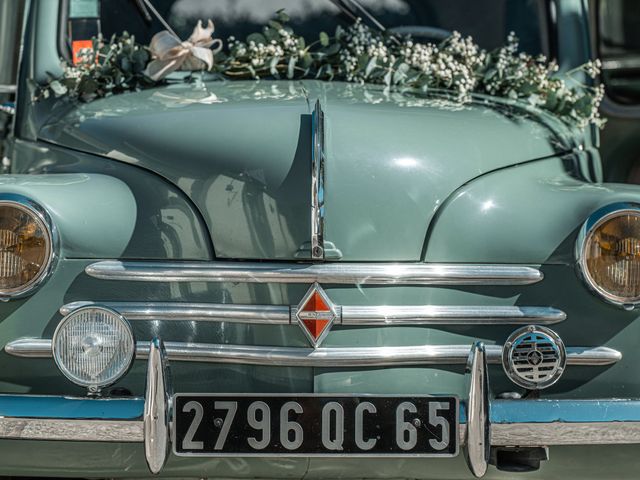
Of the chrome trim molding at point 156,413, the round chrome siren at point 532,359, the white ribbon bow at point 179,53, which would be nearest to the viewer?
the chrome trim molding at point 156,413

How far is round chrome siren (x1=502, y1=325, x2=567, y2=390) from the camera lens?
7.84 feet

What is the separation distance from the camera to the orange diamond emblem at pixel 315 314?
239cm

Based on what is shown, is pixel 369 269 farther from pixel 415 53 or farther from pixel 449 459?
pixel 415 53

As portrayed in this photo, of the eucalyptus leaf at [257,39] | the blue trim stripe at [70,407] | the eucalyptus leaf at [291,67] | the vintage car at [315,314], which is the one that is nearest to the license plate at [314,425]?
the vintage car at [315,314]

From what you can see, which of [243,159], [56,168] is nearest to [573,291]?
[243,159]

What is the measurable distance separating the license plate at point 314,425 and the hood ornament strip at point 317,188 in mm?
366

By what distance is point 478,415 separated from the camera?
227 cm

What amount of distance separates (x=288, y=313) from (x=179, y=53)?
1.20 meters

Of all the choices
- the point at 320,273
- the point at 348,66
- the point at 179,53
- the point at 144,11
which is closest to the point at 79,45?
the point at 144,11

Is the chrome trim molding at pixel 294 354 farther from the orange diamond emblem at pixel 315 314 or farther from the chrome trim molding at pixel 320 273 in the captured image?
the chrome trim molding at pixel 320 273

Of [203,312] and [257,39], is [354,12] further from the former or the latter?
[203,312]

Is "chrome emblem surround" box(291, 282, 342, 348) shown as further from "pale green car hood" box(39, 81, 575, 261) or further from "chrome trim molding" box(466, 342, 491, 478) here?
"chrome trim molding" box(466, 342, 491, 478)

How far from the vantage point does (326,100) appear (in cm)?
279

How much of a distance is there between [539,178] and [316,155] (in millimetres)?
637
